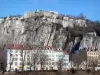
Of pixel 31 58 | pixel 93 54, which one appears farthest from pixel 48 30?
→ pixel 31 58

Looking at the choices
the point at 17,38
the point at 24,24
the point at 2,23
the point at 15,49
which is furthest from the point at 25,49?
the point at 2,23

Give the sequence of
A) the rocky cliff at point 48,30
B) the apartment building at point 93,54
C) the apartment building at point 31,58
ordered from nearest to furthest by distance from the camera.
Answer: the apartment building at point 31,58 < the apartment building at point 93,54 < the rocky cliff at point 48,30

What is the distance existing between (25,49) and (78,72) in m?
23.9

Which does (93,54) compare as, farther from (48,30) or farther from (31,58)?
(31,58)

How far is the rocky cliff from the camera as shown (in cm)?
9350

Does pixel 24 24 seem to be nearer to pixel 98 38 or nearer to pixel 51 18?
pixel 51 18

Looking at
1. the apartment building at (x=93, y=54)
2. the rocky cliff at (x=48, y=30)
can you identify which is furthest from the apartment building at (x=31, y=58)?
the rocky cliff at (x=48, y=30)

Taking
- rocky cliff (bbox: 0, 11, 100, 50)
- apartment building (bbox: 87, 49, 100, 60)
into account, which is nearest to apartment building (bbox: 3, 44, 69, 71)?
apartment building (bbox: 87, 49, 100, 60)

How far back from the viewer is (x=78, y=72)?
125ft

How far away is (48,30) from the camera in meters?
98.9

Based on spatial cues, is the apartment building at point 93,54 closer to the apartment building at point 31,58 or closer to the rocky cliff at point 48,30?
the rocky cliff at point 48,30

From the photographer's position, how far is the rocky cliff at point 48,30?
307 ft

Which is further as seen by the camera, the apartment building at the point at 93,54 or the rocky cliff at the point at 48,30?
the rocky cliff at the point at 48,30

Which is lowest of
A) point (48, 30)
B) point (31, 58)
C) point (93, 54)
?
point (31, 58)
